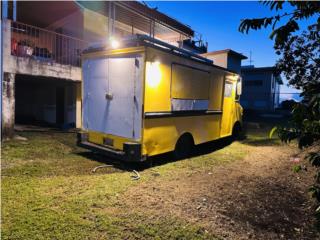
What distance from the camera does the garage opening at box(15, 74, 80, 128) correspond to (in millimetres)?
12461

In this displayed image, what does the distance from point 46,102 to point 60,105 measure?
121cm

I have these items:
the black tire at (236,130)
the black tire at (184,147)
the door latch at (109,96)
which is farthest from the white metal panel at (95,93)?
the black tire at (236,130)

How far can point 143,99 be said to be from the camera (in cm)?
559

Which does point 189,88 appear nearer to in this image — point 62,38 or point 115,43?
point 115,43

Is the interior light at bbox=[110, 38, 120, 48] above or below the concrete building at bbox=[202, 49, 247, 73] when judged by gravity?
below

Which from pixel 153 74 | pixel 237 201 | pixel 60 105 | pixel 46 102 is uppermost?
pixel 153 74

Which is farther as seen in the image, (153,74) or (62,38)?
(62,38)

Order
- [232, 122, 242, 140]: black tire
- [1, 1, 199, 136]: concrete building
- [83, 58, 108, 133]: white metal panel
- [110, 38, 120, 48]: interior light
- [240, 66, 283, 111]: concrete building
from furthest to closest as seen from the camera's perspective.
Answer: [240, 66, 283, 111]: concrete building < [1, 1, 199, 136]: concrete building < [232, 122, 242, 140]: black tire < [83, 58, 108, 133]: white metal panel < [110, 38, 120, 48]: interior light

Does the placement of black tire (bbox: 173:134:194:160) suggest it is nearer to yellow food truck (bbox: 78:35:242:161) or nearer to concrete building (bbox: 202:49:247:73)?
yellow food truck (bbox: 78:35:242:161)

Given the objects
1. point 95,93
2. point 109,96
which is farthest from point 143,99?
point 95,93

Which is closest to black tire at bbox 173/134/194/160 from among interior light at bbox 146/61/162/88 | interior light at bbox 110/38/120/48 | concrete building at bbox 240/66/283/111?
interior light at bbox 146/61/162/88

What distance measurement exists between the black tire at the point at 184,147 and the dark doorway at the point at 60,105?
25.8 feet

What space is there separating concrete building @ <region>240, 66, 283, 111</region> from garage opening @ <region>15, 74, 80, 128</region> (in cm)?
2506

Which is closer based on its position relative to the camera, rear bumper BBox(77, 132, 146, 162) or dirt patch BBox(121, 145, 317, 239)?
dirt patch BBox(121, 145, 317, 239)
